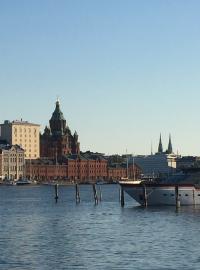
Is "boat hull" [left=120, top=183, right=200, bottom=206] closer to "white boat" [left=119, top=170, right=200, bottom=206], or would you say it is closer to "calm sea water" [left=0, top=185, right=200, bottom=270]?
"white boat" [left=119, top=170, right=200, bottom=206]

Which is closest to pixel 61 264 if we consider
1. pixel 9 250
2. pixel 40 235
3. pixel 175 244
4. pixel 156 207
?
pixel 9 250

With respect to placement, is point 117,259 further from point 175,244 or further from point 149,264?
point 175,244

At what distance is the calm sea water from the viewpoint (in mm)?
44938

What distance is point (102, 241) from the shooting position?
180 ft

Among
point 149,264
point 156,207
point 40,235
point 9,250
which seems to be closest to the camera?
point 149,264

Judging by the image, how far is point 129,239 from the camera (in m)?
56.2

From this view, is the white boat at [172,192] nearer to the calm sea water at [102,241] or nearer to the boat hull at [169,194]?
the boat hull at [169,194]

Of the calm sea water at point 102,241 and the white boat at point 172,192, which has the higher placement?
the white boat at point 172,192

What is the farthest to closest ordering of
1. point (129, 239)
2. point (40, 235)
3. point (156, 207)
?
point (156, 207) → point (40, 235) → point (129, 239)

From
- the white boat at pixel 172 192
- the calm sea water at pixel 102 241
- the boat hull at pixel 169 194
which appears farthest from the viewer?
the boat hull at pixel 169 194

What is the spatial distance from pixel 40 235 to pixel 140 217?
Answer: 19.9 metres

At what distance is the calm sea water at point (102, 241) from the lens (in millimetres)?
44938

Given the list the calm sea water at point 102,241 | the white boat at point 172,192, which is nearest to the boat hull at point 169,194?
the white boat at point 172,192

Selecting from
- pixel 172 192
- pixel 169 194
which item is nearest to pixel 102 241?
pixel 169 194
